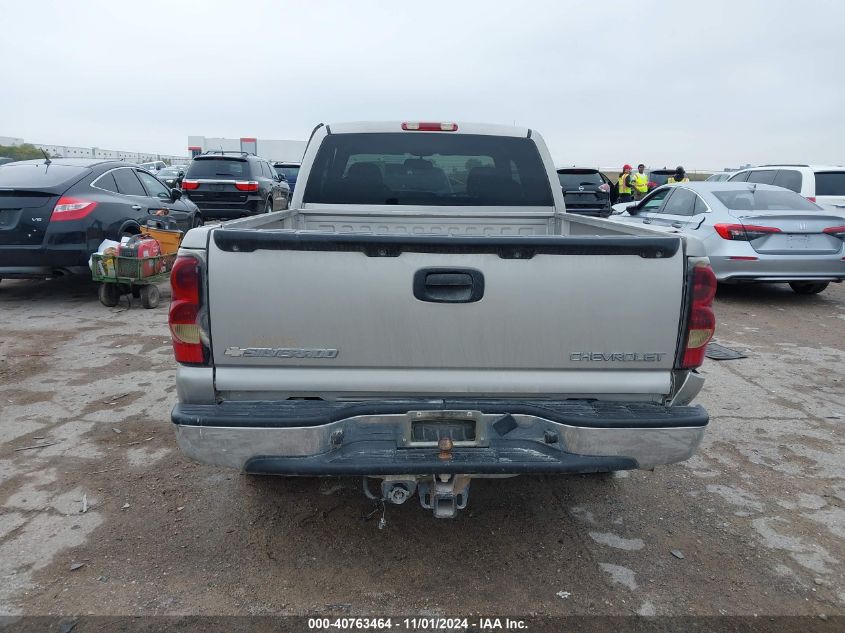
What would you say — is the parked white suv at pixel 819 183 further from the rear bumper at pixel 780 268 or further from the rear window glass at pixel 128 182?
the rear window glass at pixel 128 182

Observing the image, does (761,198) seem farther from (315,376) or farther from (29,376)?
(29,376)

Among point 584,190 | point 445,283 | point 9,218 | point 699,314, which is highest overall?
point 584,190

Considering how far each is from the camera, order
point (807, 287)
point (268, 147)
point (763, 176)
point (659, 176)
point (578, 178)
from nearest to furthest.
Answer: point (807, 287) < point (763, 176) < point (578, 178) < point (659, 176) < point (268, 147)

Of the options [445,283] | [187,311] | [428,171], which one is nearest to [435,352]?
[445,283]

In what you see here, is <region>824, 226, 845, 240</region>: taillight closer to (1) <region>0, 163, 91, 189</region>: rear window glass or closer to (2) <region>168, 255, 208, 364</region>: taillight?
(2) <region>168, 255, 208, 364</region>: taillight

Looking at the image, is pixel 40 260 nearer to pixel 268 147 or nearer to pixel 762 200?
pixel 762 200

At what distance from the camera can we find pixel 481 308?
248 centimetres

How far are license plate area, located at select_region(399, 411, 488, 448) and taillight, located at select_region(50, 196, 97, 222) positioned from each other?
652 cm

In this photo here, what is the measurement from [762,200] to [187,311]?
328 inches

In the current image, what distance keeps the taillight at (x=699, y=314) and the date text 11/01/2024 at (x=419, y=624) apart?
1.34m

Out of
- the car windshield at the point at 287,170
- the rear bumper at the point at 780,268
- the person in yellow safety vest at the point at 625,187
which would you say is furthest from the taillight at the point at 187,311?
the car windshield at the point at 287,170

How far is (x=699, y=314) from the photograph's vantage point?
8.27 feet

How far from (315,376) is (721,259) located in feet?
23.1

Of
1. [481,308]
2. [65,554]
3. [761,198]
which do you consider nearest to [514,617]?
[481,308]
